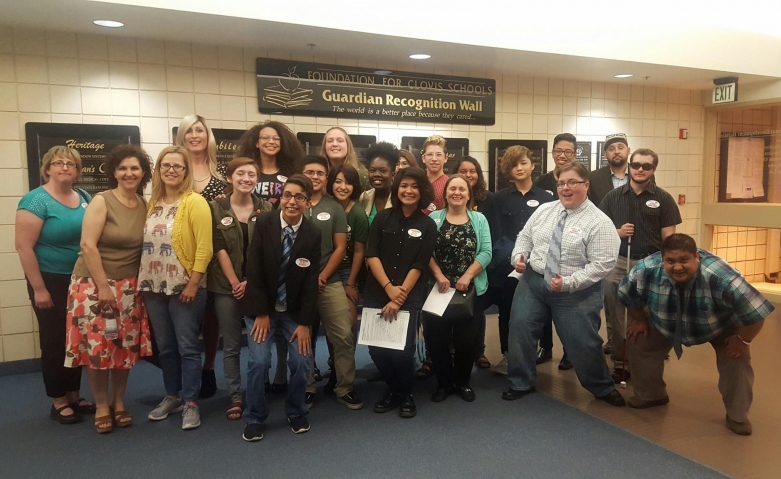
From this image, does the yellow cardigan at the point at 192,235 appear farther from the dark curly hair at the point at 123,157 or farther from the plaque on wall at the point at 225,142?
the plaque on wall at the point at 225,142

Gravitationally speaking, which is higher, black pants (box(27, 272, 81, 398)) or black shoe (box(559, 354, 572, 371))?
black pants (box(27, 272, 81, 398))

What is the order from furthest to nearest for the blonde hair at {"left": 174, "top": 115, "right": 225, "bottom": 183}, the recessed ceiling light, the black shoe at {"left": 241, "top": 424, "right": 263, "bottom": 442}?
1. the recessed ceiling light
2. the blonde hair at {"left": 174, "top": 115, "right": 225, "bottom": 183}
3. the black shoe at {"left": 241, "top": 424, "right": 263, "bottom": 442}

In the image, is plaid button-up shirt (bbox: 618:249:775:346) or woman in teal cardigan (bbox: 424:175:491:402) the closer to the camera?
→ plaid button-up shirt (bbox: 618:249:775:346)

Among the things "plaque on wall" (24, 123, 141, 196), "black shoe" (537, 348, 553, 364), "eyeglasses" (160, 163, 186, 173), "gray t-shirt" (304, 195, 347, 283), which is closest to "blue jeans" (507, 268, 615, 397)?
"black shoe" (537, 348, 553, 364)

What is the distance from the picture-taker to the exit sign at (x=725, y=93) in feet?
19.5

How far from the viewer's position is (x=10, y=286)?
3.98 meters

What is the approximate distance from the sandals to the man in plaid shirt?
221 centimetres

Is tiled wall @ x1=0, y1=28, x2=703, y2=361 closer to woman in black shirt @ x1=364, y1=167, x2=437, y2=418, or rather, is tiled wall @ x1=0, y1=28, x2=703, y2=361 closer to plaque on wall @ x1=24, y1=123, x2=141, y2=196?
plaque on wall @ x1=24, y1=123, x2=141, y2=196

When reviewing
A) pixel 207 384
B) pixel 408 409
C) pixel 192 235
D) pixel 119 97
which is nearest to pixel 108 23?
pixel 119 97

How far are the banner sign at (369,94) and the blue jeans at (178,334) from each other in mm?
2191

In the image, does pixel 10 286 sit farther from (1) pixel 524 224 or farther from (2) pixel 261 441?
(1) pixel 524 224

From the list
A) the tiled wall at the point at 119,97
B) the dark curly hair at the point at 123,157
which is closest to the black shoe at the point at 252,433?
the dark curly hair at the point at 123,157

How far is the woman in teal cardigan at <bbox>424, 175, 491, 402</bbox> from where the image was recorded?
326cm

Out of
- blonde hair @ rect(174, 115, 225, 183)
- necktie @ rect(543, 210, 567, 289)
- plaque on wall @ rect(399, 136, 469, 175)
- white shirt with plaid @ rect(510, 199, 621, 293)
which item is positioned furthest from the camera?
plaque on wall @ rect(399, 136, 469, 175)
